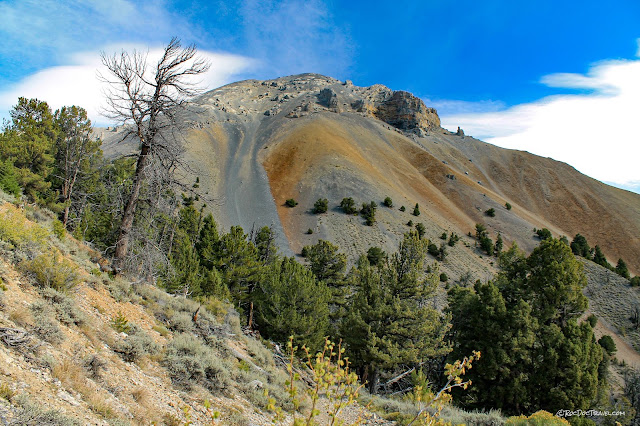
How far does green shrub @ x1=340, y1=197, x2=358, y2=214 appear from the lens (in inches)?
2328

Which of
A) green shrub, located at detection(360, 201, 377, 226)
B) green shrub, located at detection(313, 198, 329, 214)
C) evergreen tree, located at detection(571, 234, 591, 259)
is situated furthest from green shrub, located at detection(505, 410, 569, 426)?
evergreen tree, located at detection(571, 234, 591, 259)

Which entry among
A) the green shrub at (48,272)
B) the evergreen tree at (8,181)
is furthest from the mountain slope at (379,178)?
the green shrub at (48,272)

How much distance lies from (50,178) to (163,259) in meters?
23.9

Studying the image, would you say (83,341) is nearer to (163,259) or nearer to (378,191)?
(163,259)

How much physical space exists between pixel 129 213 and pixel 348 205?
5058cm

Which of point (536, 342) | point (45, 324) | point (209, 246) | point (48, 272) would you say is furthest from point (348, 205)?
point (45, 324)

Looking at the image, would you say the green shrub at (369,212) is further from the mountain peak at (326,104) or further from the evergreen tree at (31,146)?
the mountain peak at (326,104)

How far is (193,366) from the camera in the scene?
7.83 meters

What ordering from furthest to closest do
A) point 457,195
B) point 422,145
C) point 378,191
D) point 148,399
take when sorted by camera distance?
1. point 422,145
2. point 457,195
3. point 378,191
4. point 148,399

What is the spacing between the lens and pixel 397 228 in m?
56.4

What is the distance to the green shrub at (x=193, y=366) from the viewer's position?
7.39 meters

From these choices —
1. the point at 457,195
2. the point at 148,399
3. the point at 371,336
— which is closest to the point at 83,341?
the point at 148,399

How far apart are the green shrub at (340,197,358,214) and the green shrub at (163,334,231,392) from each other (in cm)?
5096

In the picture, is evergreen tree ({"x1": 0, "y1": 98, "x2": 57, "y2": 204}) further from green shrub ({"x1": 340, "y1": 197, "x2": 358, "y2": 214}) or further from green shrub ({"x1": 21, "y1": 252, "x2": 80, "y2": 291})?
green shrub ({"x1": 340, "y1": 197, "x2": 358, "y2": 214})
